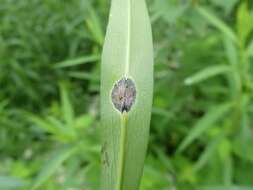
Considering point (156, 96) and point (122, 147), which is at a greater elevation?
point (122, 147)

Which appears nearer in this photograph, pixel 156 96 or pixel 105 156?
pixel 105 156

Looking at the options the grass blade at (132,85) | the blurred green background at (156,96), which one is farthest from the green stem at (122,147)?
the blurred green background at (156,96)

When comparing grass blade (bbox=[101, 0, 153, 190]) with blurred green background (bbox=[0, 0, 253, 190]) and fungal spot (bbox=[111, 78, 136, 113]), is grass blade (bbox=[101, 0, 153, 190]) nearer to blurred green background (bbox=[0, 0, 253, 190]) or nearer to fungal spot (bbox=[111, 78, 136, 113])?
fungal spot (bbox=[111, 78, 136, 113])

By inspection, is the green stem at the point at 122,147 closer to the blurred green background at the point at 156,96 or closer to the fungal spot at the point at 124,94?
the fungal spot at the point at 124,94

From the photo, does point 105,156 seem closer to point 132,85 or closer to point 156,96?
point 132,85

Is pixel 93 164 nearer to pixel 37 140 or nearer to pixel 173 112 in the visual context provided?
pixel 173 112

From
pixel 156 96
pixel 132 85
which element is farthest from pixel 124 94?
pixel 156 96

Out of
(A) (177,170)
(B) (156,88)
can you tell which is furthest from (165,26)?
(A) (177,170)
